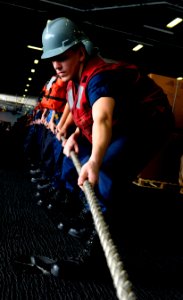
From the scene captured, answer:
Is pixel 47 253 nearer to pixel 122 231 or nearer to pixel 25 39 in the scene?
pixel 122 231

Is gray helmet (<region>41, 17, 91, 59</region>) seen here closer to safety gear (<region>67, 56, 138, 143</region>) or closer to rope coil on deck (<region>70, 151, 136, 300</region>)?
safety gear (<region>67, 56, 138, 143</region>)

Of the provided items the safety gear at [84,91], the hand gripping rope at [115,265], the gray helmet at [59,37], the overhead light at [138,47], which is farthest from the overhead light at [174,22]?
the hand gripping rope at [115,265]

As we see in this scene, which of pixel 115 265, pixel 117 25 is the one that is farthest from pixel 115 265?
pixel 117 25

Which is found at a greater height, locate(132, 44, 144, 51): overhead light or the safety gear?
the safety gear

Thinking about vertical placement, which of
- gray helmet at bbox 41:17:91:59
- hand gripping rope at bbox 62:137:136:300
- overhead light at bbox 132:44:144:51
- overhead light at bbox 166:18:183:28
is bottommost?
overhead light at bbox 132:44:144:51

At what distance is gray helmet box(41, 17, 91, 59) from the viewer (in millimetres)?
1997

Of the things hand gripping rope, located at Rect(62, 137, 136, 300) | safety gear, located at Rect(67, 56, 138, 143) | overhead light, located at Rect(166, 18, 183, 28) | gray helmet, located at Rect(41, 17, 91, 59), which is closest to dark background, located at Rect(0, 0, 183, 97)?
overhead light, located at Rect(166, 18, 183, 28)

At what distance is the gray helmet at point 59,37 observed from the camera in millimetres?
1997

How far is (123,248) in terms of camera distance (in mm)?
2389

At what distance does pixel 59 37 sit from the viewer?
209 cm

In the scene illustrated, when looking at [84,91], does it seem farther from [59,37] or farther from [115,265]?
[115,265]

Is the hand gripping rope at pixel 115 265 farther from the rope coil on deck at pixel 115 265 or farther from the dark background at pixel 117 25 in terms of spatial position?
the dark background at pixel 117 25

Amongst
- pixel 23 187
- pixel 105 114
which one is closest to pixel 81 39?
pixel 105 114

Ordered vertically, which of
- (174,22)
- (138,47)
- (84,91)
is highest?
(174,22)
